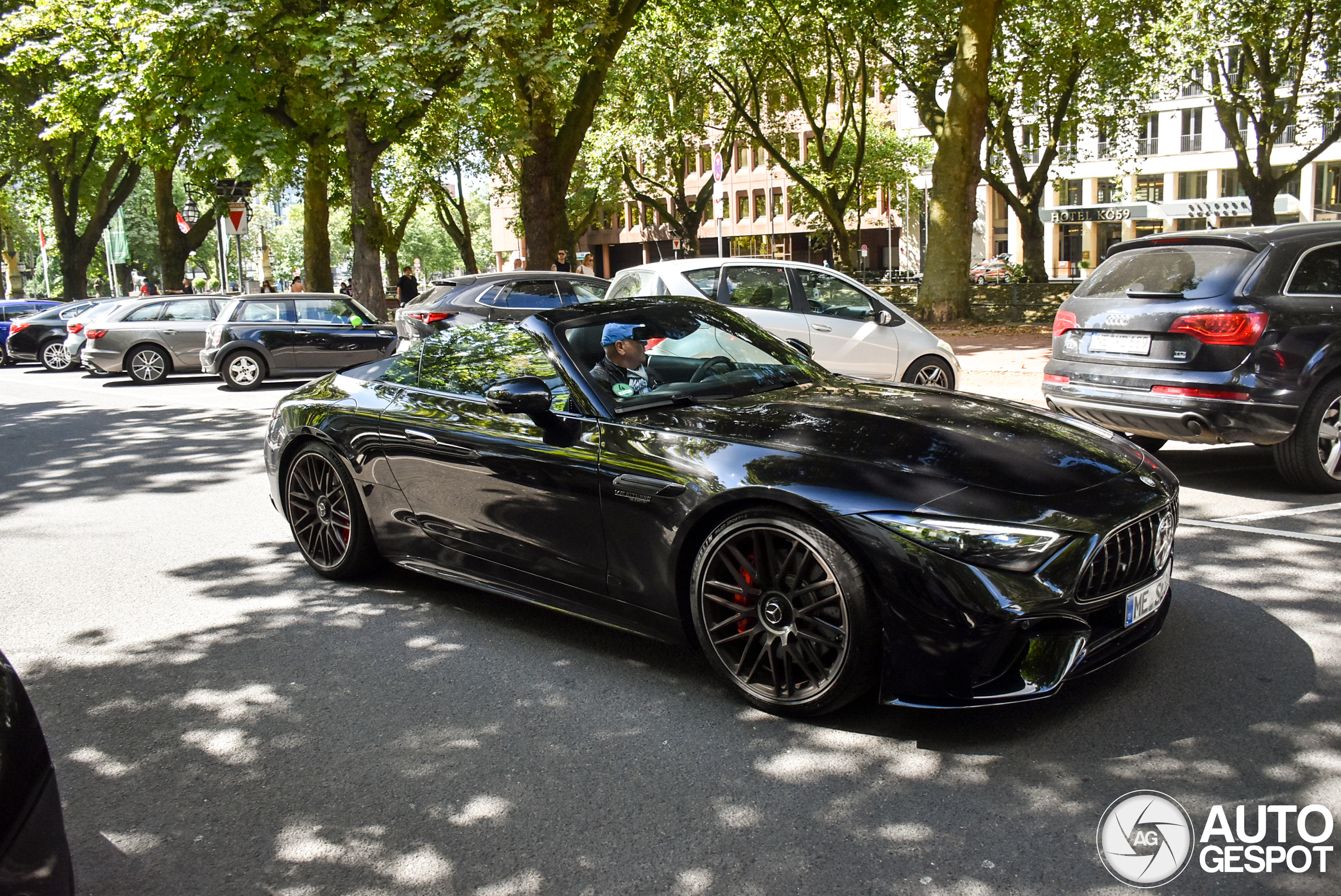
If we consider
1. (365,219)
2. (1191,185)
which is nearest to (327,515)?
(365,219)

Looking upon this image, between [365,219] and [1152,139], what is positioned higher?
[1152,139]

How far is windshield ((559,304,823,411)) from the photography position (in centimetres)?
464

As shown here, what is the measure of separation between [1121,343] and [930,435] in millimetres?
4070

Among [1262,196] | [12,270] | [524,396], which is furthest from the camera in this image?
[12,270]

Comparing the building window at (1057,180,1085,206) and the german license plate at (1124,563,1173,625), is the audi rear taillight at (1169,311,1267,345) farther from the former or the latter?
the building window at (1057,180,1085,206)

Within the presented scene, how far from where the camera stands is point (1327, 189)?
200 ft

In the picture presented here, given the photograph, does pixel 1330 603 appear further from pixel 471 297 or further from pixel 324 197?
pixel 324 197

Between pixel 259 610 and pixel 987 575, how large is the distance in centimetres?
367

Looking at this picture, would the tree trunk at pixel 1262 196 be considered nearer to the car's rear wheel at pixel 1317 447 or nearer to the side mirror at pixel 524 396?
the car's rear wheel at pixel 1317 447

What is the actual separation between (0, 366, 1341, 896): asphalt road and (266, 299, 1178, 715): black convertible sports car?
261 mm

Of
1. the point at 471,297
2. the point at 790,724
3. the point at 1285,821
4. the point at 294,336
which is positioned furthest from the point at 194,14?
the point at 1285,821

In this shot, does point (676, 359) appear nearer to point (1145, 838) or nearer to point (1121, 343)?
point (1145, 838)

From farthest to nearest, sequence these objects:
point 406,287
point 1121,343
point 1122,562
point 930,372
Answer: point 406,287 → point 930,372 → point 1121,343 → point 1122,562

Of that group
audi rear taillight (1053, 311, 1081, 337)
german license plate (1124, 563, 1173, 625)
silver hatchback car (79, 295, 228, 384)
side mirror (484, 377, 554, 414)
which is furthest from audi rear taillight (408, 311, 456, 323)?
german license plate (1124, 563, 1173, 625)
